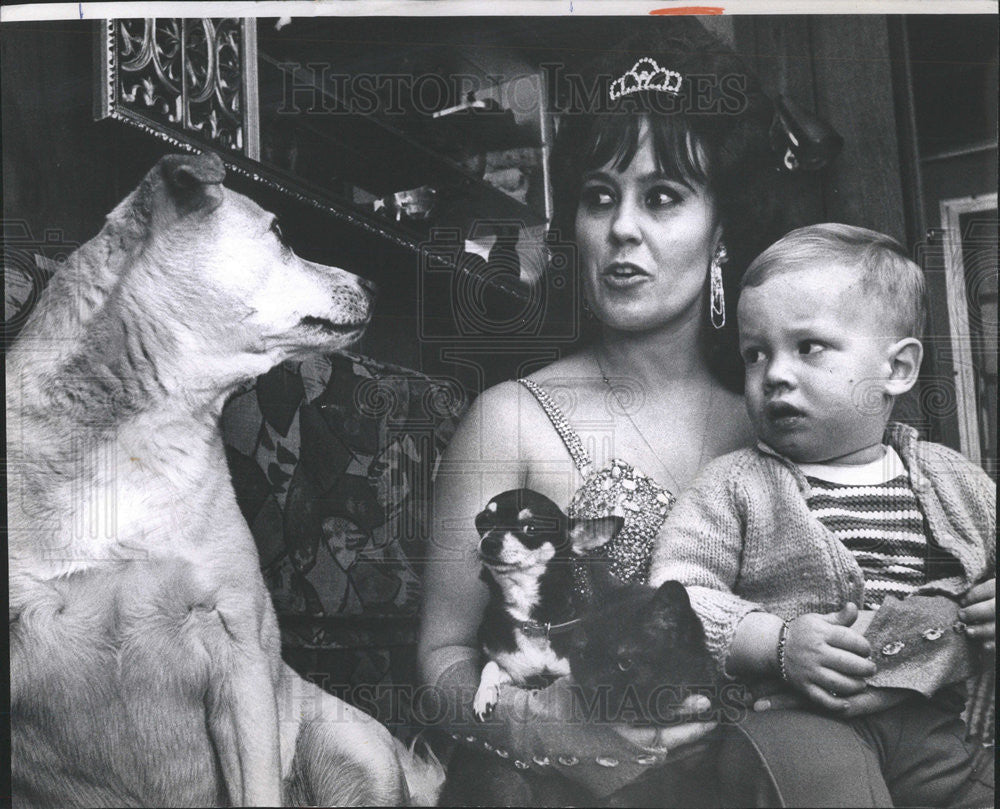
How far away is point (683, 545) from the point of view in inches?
156

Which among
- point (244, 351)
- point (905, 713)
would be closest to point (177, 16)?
point (244, 351)

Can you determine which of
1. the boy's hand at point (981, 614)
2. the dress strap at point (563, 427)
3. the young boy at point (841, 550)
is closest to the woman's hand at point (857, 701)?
A: the young boy at point (841, 550)

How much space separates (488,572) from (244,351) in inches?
41.6

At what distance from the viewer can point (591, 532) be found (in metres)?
4.00

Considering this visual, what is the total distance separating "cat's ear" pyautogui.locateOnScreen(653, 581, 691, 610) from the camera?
3916mm

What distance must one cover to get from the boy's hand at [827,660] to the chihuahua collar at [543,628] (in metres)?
0.68

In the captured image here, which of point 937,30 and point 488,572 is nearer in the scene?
point 488,572

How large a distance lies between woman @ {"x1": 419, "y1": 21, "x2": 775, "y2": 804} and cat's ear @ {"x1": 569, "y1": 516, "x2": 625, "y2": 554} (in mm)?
37

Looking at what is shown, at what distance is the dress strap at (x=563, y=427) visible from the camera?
406 cm

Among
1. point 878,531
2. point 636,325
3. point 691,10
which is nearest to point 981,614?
point 878,531

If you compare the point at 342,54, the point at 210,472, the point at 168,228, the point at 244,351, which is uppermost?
the point at 342,54

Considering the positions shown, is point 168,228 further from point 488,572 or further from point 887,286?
point 887,286

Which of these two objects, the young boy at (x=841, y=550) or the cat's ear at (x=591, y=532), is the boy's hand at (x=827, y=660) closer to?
the young boy at (x=841, y=550)

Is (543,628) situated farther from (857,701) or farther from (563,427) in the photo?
(857,701)
